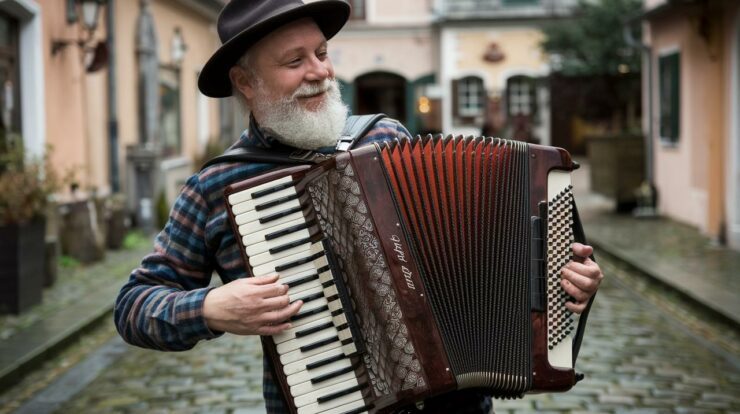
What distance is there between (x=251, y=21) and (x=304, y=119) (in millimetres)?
270

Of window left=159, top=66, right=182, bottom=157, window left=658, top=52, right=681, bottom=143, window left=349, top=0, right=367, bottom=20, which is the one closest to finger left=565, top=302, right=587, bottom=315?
window left=658, top=52, right=681, bottom=143

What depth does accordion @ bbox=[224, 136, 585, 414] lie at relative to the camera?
241 cm

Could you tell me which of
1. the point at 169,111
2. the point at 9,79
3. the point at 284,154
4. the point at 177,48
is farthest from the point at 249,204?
the point at 177,48

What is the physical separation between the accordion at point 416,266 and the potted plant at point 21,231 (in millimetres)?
6155

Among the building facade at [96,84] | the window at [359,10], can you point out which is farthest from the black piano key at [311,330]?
the window at [359,10]

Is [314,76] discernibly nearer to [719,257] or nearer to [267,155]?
[267,155]

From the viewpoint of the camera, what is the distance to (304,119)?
257 cm

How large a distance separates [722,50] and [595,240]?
2721mm

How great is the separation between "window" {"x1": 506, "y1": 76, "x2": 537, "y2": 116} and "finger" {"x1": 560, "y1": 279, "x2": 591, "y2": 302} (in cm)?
3114

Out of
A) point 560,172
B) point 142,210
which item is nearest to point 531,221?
point 560,172

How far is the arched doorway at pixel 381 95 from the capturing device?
116 feet

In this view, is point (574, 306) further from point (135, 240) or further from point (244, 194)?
point (135, 240)

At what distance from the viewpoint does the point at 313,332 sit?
95.0 inches

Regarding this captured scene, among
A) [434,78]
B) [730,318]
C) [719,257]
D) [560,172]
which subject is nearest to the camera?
[560,172]
